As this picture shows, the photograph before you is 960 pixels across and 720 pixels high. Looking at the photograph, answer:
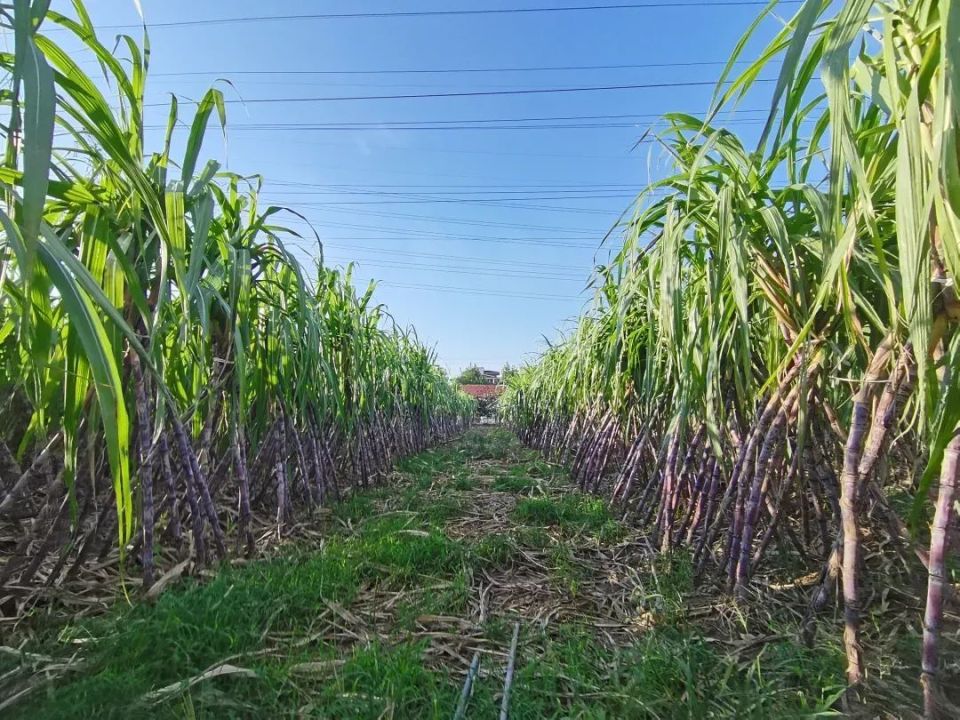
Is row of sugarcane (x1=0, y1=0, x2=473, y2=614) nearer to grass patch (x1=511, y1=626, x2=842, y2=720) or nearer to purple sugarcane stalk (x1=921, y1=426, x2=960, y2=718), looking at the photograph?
grass patch (x1=511, y1=626, x2=842, y2=720)

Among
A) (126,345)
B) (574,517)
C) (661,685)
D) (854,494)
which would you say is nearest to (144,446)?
(126,345)

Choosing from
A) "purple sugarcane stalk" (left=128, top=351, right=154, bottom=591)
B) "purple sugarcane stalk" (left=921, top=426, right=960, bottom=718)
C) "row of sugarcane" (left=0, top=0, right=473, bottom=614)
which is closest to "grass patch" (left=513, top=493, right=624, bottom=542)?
"row of sugarcane" (left=0, top=0, right=473, bottom=614)

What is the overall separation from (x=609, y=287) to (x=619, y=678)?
251 cm

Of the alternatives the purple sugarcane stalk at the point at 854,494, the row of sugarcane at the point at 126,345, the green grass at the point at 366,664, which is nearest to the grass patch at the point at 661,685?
the green grass at the point at 366,664

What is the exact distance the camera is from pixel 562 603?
6.11ft

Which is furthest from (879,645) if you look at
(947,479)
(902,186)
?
(902,186)

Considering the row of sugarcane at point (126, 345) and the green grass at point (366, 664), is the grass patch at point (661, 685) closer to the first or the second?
the green grass at point (366, 664)

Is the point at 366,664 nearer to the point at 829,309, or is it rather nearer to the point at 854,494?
the point at 854,494

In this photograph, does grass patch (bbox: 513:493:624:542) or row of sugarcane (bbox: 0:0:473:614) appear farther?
grass patch (bbox: 513:493:624:542)

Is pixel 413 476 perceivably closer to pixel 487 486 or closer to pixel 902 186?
pixel 487 486

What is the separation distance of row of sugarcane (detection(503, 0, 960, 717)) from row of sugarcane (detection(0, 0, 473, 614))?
93cm

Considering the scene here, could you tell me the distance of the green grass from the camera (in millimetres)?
1145

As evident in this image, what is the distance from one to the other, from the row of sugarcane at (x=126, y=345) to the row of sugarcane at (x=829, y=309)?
3.05 ft

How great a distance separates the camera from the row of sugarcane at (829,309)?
757 millimetres
